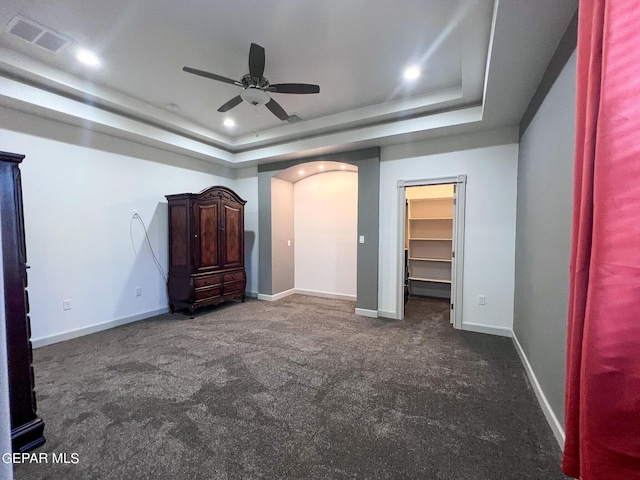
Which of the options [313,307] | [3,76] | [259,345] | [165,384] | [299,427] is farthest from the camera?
[313,307]

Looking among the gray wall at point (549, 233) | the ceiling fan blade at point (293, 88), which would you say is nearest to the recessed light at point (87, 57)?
the ceiling fan blade at point (293, 88)

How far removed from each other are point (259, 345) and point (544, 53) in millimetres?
3630

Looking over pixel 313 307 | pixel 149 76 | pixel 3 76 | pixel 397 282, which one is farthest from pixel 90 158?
pixel 397 282

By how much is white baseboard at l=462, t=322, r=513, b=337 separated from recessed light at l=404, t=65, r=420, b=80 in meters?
3.07

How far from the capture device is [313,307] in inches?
188

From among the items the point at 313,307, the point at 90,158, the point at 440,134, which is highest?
the point at 440,134

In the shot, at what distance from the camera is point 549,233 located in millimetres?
2000

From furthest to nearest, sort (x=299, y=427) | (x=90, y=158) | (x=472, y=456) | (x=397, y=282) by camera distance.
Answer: (x=397, y=282)
(x=90, y=158)
(x=299, y=427)
(x=472, y=456)

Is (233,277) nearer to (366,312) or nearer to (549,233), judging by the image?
(366,312)

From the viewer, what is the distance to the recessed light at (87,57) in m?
2.52

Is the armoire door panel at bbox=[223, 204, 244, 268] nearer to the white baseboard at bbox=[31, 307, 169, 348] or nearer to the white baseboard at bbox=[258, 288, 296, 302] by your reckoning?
the white baseboard at bbox=[258, 288, 296, 302]

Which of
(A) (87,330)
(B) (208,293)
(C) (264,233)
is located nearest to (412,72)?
(C) (264,233)

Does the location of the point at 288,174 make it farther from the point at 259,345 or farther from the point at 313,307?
the point at 259,345

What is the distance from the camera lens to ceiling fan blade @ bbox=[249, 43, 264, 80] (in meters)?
2.09
